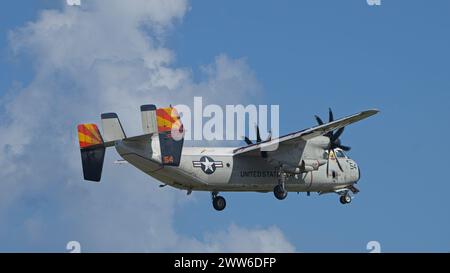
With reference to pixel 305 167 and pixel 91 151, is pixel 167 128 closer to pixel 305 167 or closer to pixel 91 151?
pixel 91 151

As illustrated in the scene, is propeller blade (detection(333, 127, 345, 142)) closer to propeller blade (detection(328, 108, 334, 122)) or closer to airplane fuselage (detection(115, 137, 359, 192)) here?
propeller blade (detection(328, 108, 334, 122))

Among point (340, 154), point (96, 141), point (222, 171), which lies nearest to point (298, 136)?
point (222, 171)

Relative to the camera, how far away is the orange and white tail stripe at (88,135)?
54188 mm

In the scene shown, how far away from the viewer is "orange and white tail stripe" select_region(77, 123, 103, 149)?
5419 cm

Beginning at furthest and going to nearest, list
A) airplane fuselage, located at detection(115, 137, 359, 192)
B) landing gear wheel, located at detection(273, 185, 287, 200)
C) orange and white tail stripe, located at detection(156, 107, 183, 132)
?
landing gear wheel, located at detection(273, 185, 287, 200) < airplane fuselage, located at detection(115, 137, 359, 192) < orange and white tail stripe, located at detection(156, 107, 183, 132)

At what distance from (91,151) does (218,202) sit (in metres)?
10.5

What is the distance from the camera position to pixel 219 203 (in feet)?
201

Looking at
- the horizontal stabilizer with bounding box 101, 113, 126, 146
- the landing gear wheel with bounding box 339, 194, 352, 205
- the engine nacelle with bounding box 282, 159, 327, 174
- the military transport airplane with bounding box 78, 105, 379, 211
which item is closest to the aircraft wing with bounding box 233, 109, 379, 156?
the military transport airplane with bounding box 78, 105, 379, 211

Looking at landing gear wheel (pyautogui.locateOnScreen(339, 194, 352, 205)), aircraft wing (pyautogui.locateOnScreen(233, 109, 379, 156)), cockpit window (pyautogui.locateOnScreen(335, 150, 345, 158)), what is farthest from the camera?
landing gear wheel (pyautogui.locateOnScreen(339, 194, 352, 205))

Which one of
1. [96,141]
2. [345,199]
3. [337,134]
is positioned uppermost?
[337,134]

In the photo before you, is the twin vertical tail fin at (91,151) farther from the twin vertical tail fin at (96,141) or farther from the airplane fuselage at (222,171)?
the airplane fuselage at (222,171)
